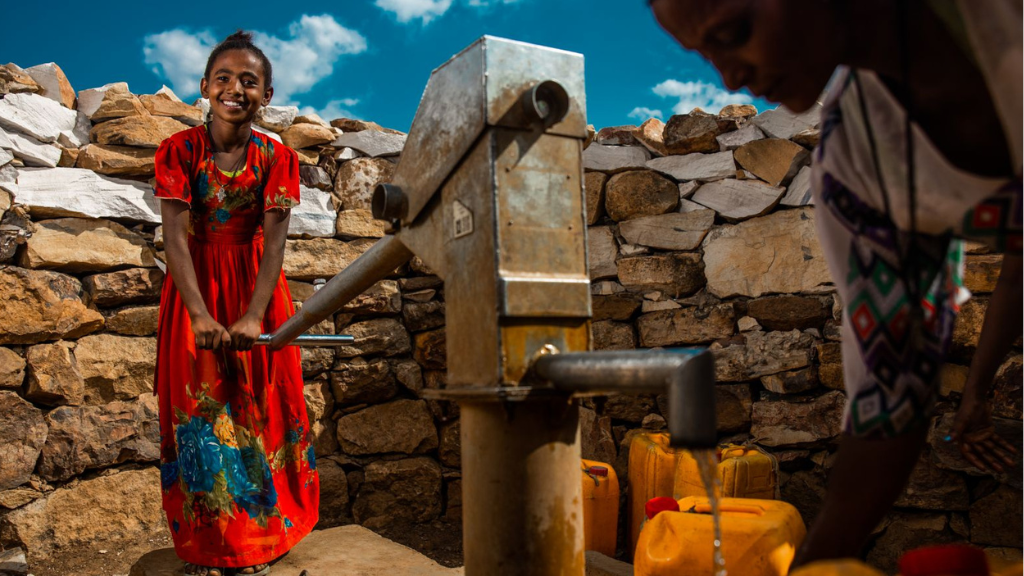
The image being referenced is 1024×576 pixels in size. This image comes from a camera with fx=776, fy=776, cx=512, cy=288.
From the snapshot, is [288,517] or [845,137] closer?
[845,137]

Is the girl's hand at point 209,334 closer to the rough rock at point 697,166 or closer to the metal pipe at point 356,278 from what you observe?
the metal pipe at point 356,278

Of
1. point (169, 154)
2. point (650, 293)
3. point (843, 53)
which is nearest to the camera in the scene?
point (843, 53)

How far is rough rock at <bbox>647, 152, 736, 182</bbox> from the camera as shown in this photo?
3.80 meters

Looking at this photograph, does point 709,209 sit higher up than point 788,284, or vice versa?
point 709,209

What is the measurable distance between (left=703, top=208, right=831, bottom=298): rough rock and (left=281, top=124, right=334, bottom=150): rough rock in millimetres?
2029

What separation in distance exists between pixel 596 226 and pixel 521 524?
10.5 feet

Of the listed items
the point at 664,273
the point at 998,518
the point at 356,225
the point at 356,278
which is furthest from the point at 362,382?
the point at 998,518

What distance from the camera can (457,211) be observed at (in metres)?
1.00

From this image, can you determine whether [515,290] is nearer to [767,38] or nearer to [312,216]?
[767,38]

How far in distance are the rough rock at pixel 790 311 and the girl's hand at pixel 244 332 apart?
7.65 feet

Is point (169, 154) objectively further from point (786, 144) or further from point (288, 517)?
point (786, 144)

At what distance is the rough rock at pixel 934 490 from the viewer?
3166mm

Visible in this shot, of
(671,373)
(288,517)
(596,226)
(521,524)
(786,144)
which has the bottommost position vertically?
(288,517)

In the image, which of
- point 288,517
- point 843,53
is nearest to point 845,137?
point 843,53
